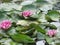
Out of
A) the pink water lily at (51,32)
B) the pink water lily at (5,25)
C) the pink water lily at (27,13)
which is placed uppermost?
the pink water lily at (27,13)

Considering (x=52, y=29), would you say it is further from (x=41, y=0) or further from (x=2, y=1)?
(x=2, y=1)

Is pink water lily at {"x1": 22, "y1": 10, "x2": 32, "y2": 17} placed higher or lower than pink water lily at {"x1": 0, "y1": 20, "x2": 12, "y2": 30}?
higher

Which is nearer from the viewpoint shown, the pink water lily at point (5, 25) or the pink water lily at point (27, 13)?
the pink water lily at point (5, 25)

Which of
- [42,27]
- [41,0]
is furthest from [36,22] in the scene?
[41,0]

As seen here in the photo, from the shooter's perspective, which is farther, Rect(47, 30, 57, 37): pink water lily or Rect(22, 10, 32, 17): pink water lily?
Rect(22, 10, 32, 17): pink water lily

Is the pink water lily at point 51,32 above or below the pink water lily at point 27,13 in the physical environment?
below

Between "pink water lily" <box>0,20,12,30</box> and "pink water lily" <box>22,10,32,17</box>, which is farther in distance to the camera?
"pink water lily" <box>22,10,32,17</box>

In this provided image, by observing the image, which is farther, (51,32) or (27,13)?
(27,13)

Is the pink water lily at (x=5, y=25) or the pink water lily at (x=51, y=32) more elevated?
the pink water lily at (x=5, y=25)

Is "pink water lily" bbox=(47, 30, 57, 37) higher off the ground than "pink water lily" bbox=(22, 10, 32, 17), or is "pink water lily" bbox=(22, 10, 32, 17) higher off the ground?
"pink water lily" bbox=(22, 10, 32, 17)

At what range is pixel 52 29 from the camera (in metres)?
1.41

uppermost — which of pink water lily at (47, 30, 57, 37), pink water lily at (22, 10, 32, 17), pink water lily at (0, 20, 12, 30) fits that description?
pink water lily at (22, 10, 32, 17)

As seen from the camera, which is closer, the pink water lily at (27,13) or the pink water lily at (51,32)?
the pink water lily at (51,32)

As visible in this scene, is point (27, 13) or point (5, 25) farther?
point (27, 13)
